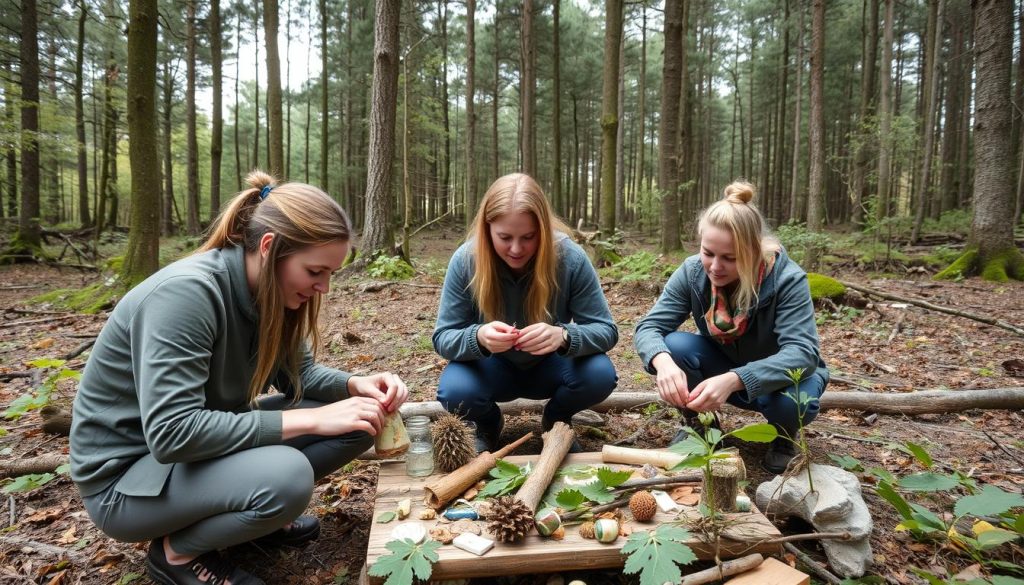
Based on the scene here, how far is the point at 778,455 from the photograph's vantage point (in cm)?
274

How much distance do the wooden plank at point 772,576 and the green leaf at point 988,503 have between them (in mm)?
598

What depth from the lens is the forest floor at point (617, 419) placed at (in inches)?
82.5

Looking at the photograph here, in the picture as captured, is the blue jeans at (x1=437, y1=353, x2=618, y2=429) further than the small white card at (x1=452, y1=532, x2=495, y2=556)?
Answer: Yes

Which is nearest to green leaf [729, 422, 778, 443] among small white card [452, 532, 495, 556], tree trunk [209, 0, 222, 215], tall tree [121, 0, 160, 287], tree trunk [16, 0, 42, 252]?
small white card [452, 532, 495, 556]

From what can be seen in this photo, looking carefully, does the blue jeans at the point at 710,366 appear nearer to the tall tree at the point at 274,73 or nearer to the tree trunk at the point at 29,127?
the tall tree at the point at 274,73

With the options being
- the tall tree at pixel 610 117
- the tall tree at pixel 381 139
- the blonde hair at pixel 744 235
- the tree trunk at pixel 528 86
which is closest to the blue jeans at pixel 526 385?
the blonde hair at pixel 744 235

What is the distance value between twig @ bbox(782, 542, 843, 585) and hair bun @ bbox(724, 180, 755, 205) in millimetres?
1600

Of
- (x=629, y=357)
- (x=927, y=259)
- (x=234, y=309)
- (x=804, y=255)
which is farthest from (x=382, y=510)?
(x=927, y=259)

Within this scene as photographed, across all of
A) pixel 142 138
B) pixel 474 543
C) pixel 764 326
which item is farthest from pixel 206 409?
pixel 142 138

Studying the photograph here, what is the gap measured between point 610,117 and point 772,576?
352 inches

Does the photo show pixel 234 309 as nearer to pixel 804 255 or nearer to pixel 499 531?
pixel 499 531

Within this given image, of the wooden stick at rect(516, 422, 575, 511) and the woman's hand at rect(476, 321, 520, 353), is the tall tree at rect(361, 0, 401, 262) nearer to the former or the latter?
the woman's hand at rect(476, 321, 520, 353)

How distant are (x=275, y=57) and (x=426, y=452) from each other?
35.7ft

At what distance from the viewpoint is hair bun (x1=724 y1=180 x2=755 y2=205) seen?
270 cm
